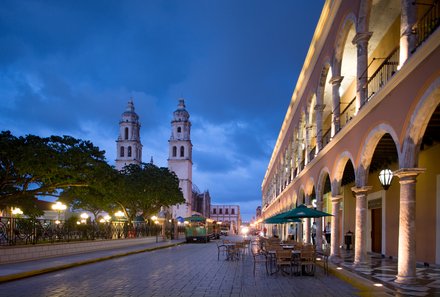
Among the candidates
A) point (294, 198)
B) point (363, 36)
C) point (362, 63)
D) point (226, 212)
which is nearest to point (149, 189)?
point (294, 198)

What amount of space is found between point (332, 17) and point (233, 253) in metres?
11.2

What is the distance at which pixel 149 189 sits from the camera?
44.9m

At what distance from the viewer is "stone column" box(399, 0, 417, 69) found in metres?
11.0

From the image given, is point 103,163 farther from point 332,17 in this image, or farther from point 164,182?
point 164,182

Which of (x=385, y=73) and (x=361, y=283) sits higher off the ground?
(x=385, y=73)

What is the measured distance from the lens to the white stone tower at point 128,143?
3812 inches

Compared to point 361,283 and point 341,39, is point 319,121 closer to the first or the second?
point 341,39

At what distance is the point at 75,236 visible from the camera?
2236 cm

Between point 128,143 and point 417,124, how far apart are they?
9024 cm

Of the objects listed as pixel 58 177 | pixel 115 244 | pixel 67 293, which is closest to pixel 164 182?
pixel 115 244

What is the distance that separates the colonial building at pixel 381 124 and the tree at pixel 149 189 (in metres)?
18.8

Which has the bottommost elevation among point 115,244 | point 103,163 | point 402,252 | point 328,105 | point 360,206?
point 115,244

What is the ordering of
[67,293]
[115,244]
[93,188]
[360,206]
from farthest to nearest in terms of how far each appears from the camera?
[115,244] < [93,188] < [360,206] < [67,293]

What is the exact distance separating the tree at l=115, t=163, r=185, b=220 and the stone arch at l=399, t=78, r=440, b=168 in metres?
33.9
